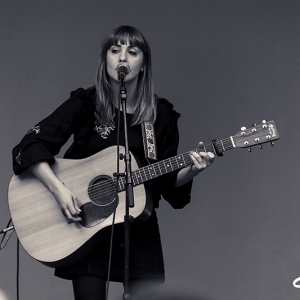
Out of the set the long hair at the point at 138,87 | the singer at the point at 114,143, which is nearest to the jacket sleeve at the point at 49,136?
the singer at the point at 114,143

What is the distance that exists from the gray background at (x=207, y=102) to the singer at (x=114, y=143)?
117 cm

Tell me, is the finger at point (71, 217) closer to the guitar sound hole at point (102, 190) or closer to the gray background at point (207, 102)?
the guitar sound hole at point (102, 190)

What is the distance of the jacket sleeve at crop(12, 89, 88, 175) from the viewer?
264cm

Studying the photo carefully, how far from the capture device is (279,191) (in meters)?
3.87

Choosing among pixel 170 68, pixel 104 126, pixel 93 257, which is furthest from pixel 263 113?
pixel 93 257

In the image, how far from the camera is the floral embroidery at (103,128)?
2.69 metres

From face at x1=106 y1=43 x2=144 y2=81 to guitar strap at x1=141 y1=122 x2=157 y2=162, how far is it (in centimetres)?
26

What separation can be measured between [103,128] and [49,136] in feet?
0.83

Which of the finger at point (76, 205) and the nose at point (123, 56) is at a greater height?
the nose at point (123, 56)

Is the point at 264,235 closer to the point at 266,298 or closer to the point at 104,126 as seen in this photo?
the point at 266,298

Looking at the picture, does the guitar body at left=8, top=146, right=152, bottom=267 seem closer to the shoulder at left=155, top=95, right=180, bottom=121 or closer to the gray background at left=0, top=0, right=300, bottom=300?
the shoulder at left=155, top=95, right=180, bottom=121

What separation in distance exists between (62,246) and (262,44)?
2.17 m

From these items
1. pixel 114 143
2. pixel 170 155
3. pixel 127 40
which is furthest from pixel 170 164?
pixel 127 40

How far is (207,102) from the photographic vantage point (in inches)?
158
